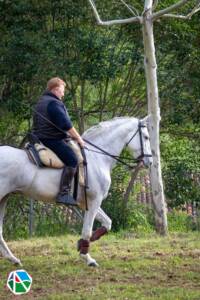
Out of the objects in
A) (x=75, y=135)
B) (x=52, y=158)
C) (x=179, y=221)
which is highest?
(x=75, y=135)

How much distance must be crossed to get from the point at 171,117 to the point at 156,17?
352 centimetres

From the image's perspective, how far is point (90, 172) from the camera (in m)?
12.1

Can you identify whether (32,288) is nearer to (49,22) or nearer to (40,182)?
(40,182)

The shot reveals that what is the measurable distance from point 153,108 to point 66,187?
4.81 metres

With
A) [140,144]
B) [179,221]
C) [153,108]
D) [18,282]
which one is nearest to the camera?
[18,282]

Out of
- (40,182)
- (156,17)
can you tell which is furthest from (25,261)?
(156,17)

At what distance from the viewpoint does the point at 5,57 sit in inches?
693

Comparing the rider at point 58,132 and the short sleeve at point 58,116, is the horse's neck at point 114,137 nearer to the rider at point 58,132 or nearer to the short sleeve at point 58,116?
the rider at point 58,132

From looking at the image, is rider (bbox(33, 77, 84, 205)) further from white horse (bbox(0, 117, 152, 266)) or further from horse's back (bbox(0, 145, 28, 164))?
horse's back (bbox(0, 145, 28, 164))

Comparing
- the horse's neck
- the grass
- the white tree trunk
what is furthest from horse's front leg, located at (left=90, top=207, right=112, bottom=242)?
the white tree trunk

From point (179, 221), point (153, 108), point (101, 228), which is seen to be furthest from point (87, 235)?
point (179, 221)

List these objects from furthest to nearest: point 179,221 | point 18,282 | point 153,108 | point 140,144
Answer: point 179,221 → point 153,108 → point 140,144 → point 18,282

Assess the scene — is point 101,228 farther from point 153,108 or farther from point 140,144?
point 153,108

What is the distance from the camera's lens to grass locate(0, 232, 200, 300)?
10.2 m
